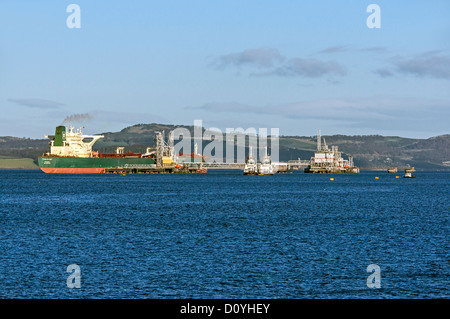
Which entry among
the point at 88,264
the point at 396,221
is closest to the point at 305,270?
the point at 88,264

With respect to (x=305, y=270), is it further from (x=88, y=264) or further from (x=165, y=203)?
(x=165, y=203)

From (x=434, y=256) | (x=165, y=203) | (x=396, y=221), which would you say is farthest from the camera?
(x=165, y=203)

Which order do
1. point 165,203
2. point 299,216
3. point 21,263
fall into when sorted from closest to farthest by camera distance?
point 21,263, point 299,216, point 165,203

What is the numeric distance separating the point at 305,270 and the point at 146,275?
31.8 ft

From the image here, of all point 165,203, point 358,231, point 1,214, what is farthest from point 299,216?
point 1,214

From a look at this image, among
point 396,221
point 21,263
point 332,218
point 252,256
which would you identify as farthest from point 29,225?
point 396,221

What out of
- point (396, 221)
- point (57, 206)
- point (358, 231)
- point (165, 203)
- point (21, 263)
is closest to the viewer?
point (21, 263)

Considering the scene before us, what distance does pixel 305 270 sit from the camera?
37.0 metres

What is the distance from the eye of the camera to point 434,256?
1655 inches

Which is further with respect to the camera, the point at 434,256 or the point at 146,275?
the point at 434,256

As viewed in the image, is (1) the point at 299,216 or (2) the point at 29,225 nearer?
(2) the point at 29,225

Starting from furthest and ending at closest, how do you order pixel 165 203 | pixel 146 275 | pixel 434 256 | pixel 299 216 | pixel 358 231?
1. pixel 165 203
2. pixel 299 216
3. pixel 358 231
4. pixel 434 256
5. pixel 146 275

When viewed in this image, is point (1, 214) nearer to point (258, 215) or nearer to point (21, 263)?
point (258, 215)

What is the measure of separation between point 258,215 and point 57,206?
32.9 metres
